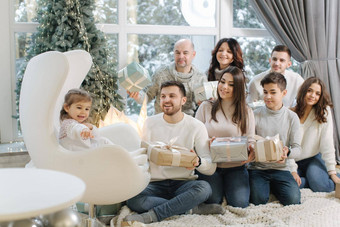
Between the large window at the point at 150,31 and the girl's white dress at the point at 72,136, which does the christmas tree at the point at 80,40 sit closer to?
the large window at the point at 150,31

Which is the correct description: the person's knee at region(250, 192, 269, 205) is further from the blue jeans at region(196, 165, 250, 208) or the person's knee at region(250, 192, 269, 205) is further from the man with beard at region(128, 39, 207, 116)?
the man with beard at region(128, 39, 207, 116)

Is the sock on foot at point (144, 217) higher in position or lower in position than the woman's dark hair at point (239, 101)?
lower

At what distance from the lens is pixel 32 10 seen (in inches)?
173

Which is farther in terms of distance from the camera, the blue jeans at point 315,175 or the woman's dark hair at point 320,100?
the woman's dark hair at point 320,100

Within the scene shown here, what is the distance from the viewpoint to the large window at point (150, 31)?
438cm

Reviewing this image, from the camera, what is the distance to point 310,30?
481cm

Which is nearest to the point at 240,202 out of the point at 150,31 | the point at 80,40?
the point at 80,40

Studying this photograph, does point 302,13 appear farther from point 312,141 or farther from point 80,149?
point 80,149

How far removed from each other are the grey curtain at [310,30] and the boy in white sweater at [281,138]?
5.05ft

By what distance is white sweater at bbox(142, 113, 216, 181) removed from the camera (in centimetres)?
304

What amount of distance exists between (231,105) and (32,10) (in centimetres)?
221

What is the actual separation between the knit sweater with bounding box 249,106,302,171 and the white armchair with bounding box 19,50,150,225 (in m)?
1.15

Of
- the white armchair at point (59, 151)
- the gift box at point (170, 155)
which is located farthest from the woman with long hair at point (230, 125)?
the white armchair at point (59, 151)

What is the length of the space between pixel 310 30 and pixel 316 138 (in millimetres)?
1608
